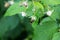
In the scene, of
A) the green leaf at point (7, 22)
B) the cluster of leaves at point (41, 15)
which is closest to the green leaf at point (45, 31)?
the cluster of leaves at point (41, 15)

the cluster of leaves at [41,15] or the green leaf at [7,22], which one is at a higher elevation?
the green leaf at [7,22]

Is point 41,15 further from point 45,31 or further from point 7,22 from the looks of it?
point 7,22

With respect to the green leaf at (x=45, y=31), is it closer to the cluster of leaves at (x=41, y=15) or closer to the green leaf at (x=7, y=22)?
the cluster of leaves at (x=41, y=15)

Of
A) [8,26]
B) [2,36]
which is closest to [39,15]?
[8,26]

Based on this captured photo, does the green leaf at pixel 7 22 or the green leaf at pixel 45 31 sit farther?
the green leaf at pixel 7 22

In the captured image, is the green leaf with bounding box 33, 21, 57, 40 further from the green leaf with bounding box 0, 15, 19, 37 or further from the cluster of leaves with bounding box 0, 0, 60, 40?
the green leaf with bounding box 0, 15, 19, 37

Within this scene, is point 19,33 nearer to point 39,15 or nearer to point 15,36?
point 15,36

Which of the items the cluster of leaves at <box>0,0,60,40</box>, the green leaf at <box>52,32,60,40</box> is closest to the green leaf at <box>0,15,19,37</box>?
the cluster of leaves at <box>0,0,60,40</box>

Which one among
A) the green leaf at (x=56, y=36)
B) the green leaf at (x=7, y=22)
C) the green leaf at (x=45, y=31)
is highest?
the green leaf at (x=7, y=22)
